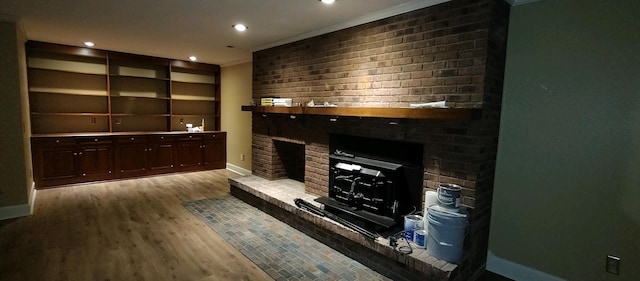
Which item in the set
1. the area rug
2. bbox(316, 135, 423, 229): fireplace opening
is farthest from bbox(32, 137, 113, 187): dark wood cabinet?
bbox(316, 135, 423, 229): fireplace opening

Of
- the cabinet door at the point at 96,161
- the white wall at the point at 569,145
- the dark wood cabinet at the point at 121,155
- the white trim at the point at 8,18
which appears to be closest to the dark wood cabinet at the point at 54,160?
the dark wood cabinet at the point at 121,155

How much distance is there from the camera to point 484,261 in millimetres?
2770

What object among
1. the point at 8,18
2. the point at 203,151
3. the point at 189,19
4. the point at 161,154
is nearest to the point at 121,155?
the point at 161,154

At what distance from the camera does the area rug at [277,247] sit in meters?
2.62

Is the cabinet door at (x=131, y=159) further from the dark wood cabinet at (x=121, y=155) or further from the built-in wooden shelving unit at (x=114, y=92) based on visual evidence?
the built-in wooden shelving unit at (x=114, y=92)

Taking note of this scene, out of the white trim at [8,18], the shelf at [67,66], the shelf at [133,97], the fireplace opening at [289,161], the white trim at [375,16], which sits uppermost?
the white trim at [375,16]

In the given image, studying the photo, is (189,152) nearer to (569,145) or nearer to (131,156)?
(131,156)

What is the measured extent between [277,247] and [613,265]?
2696 mm

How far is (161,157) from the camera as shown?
19.4 ft

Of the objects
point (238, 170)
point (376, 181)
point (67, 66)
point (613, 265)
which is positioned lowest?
point (238, 170)

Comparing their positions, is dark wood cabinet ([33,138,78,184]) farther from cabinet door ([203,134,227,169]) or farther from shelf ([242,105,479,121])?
shelf ([242,105,479,121])

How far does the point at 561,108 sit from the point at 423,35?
4.01 ft

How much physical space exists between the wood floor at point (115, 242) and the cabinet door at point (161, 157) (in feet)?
3.79

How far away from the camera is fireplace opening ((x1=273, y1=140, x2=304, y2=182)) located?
467cm
